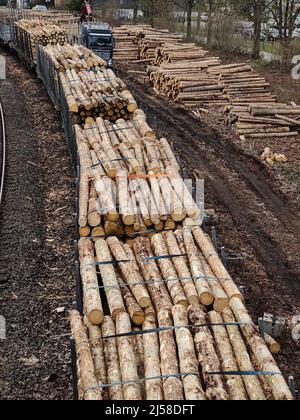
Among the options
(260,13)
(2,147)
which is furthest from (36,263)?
(260,13)

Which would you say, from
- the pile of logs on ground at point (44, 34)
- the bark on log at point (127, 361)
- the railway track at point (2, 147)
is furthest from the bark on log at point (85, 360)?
the pile of logs on ground at point (44, 34)

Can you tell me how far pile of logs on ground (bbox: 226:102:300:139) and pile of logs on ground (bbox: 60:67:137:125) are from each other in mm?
5422

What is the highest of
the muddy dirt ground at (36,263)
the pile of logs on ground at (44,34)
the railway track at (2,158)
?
the pile of logs on ground at (44,34)

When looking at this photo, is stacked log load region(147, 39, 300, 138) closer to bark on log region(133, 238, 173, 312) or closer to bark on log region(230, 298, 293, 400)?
bark on log region(133, 238, 173, 312)

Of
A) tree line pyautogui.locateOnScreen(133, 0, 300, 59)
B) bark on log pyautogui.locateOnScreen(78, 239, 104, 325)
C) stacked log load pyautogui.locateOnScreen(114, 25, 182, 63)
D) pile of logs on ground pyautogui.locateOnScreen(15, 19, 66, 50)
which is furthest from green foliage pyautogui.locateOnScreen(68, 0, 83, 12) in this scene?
bark on log pyautogui.locateOnScreen(78, 239, 104, 325)

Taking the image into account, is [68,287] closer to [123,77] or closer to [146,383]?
[146,383]

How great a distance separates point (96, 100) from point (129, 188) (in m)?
6.81

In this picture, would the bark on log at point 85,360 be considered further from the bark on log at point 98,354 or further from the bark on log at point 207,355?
the bark on log at point 207,355

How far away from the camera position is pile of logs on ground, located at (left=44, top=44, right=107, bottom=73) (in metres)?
22.5

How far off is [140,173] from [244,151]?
370 inches

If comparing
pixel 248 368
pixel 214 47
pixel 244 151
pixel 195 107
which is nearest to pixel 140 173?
pixel 248 368

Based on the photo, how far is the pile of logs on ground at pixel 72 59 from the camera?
22545 millimetres

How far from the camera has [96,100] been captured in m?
17.6

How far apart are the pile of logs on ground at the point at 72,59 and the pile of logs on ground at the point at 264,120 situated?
5918 millimetres
